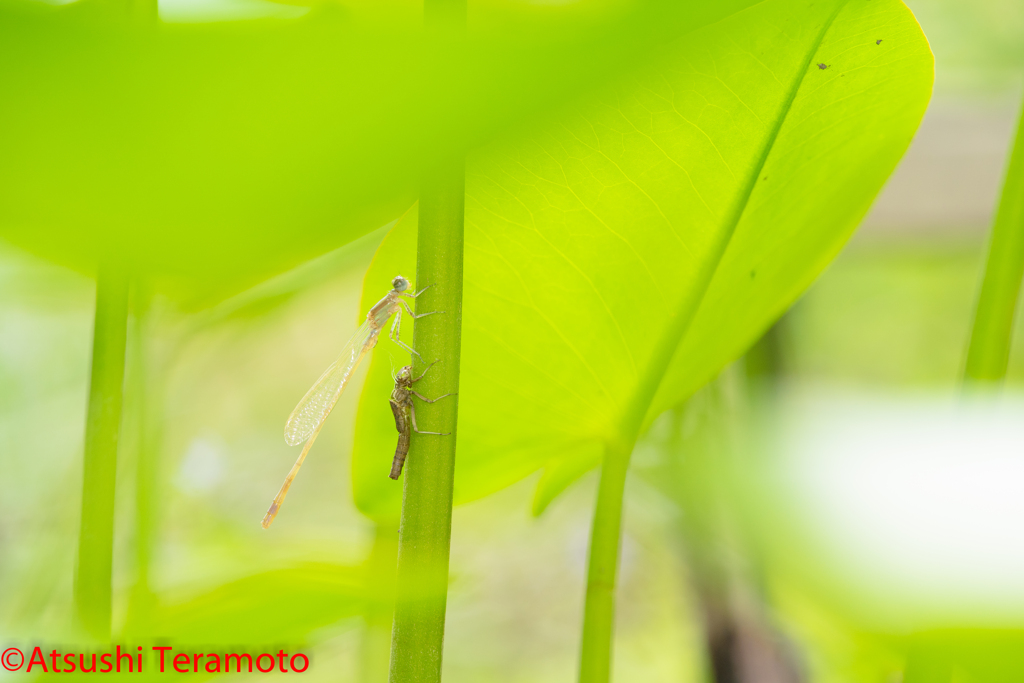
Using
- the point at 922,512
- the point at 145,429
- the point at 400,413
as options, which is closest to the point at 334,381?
Answer: the point at 145,429

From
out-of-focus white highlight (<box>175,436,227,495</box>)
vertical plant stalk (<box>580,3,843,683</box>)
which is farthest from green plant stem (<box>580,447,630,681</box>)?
out-of-focus white highlight (<box>175,436,227,495</box>)

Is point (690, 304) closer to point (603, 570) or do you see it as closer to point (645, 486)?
point (603, 570)

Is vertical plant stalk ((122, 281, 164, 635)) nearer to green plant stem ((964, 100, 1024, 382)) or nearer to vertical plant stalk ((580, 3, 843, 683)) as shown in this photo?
vertical plant stalk ((580, 3, 843, 683))

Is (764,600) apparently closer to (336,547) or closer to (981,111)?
(336,547)

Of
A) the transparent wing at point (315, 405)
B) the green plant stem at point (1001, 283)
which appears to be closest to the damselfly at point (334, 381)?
the transparent wing at point (315, 405)

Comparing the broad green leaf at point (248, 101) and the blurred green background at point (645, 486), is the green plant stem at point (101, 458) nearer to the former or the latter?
the blurred green background at point (645, 486)

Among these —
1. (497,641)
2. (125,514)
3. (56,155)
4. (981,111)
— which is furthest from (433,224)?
(497,641)
